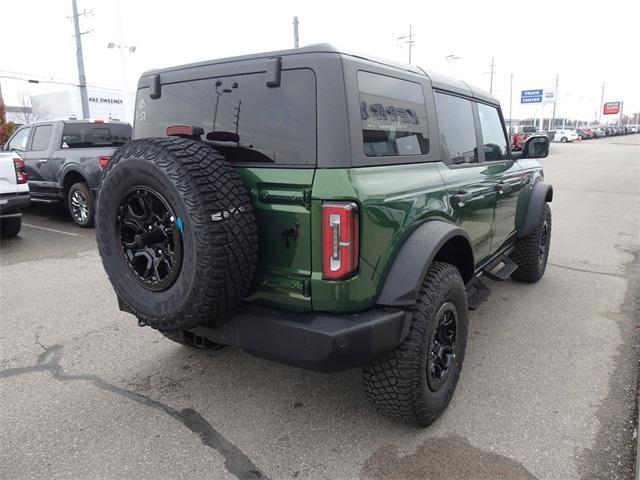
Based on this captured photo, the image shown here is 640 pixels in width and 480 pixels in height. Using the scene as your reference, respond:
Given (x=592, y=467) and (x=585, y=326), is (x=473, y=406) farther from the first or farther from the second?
(x=585, y=326)

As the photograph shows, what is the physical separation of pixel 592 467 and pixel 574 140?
182 feet

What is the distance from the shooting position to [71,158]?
7.91 metres

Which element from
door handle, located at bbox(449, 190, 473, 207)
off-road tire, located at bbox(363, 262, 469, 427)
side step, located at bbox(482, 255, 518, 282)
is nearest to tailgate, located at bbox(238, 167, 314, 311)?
off-road tire, located at bbox(363, 262, 469, 427)

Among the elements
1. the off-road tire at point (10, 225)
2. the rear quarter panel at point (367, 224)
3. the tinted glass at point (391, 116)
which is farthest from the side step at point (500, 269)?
the off-road tire at point (10, 225)

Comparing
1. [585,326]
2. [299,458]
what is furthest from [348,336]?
[585,326]

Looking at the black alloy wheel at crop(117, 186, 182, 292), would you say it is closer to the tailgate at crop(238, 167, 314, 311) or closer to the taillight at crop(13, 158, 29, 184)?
the tailgate at crop(238, 167, 314, 311)

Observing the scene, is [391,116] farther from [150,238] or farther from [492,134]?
[492,134]

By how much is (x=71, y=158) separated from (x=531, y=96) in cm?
6755

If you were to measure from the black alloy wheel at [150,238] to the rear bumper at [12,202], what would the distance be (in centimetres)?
537

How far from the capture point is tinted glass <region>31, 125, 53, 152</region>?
27.7 ft

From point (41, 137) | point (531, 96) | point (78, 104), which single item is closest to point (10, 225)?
point (41, 137)

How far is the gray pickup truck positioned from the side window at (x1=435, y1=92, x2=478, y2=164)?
6.05m

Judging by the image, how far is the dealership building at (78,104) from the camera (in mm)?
30312

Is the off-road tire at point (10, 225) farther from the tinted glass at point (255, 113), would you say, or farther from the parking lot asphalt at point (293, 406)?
the tinted glass at point (255, 113)
